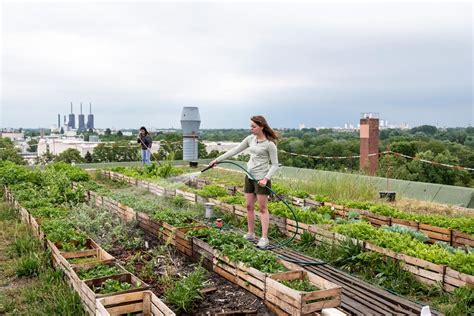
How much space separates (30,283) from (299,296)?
2.84 metres

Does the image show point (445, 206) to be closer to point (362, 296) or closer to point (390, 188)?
point (390, 188)

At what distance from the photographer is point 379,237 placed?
4.99 m

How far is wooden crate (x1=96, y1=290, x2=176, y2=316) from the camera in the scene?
11.1ft

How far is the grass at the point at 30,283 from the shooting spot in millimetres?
3727

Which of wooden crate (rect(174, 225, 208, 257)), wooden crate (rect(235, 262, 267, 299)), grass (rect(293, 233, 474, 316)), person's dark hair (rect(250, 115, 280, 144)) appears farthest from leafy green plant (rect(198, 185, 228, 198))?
wooden crate (rect(235, 262, 267, 299))

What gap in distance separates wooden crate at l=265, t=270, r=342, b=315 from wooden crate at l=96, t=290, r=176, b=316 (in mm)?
1024

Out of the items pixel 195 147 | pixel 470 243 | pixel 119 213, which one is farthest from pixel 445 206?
pixel 195 147

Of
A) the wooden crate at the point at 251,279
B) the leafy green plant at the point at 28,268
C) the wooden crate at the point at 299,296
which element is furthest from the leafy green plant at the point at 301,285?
the leafy green plant at the point at 28,268

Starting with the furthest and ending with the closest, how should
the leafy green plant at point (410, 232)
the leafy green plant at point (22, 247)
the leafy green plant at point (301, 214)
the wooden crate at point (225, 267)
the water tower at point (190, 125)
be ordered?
the water tower at point (190, 125) < the leafy green plant at point (301, 214) < the leafy green plant at point (410, 232) < the leafy green plant at point (22, 247) < the wooden crate at point (225, 267)

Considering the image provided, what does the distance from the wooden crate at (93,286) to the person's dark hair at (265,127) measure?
2446mm

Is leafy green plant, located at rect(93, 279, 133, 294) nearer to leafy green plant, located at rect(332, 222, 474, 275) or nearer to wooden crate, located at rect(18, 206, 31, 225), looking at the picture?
leafy green plant, located at rect(332, 222, 474, 275)

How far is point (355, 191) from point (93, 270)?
5682 mm

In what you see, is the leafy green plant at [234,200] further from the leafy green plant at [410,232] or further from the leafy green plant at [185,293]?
the leafy green plant at [185,293]

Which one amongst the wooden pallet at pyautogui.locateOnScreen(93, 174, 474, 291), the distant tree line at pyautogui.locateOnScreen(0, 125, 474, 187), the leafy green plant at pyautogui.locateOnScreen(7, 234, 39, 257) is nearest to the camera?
the wooden pallet at pyautogui.locateOnScreen(93, 174, 474, 291)
